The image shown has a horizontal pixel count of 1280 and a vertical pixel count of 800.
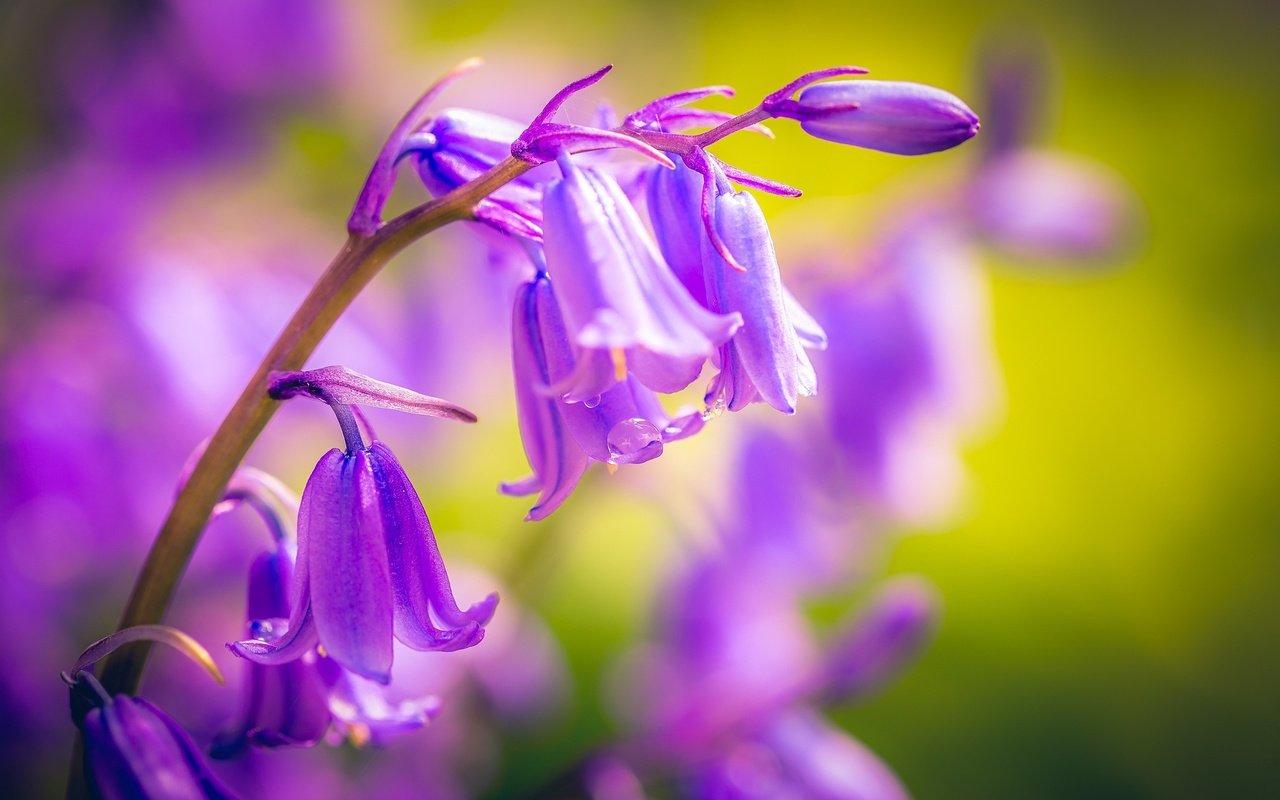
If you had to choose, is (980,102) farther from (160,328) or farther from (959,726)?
(959,726)

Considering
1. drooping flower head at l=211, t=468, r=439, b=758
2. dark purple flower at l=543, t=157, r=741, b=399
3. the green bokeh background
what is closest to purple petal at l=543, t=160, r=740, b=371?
dark purple flower at l=543, t=157, r=741, b=399

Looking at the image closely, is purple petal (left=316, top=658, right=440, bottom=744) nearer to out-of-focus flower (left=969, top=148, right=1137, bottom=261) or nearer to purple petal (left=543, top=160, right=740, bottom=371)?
purple petal (left=543, top=160, right=740, bottom=371)

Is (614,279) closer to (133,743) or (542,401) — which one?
(542,401)

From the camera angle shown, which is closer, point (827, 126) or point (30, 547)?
point (827, 126)

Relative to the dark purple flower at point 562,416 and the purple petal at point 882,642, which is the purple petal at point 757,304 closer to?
the dark purple flower at point 562,416

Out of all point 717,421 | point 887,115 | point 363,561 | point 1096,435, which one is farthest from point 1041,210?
point 1096,435

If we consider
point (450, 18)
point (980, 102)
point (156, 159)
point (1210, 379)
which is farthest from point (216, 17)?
point (1210, 379)

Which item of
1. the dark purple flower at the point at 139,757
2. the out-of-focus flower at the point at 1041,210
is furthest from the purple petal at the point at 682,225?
the out-of-focus flower at the point at 1041,210
